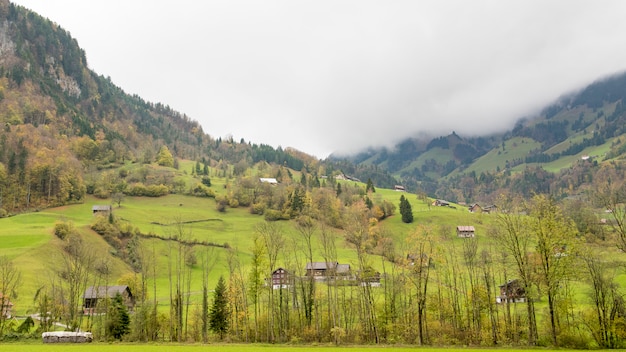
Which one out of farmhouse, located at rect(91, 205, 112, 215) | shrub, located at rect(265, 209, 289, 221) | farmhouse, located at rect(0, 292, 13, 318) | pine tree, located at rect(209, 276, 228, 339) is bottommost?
pine tree, located at rect(209, 276, 228, 339)

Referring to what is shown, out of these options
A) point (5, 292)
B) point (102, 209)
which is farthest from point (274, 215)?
point (5, 292)

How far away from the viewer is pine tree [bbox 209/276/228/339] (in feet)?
218

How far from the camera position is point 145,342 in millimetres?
56812

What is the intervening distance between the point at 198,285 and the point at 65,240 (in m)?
40.4

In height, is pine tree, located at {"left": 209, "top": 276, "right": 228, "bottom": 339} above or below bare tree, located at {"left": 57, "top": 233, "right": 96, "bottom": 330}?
below

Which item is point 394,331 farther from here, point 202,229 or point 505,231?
point 202,229

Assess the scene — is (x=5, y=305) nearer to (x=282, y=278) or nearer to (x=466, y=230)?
(x=282, y=278)

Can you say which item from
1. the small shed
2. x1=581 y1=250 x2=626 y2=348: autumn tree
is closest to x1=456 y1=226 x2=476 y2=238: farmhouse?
the small shed

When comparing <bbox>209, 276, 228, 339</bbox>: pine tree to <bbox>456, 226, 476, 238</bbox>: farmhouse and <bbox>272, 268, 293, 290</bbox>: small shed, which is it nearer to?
<bbox>272, 268, 293, 290</bbox>: small shed

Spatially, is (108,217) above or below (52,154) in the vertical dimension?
below

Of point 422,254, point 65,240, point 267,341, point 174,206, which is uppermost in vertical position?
point 174,206

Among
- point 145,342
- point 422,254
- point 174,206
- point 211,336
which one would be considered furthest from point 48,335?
point 174,206

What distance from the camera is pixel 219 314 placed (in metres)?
67.1

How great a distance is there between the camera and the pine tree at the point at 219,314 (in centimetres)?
6644
